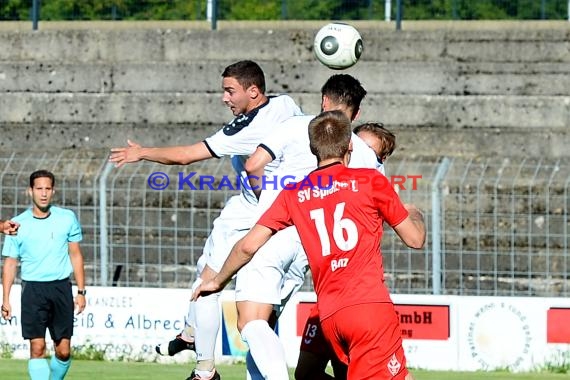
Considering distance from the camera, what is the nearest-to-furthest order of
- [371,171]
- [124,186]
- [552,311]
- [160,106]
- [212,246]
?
[371,171]
[212,246]
[552,311]
[124,186]
[160,106]

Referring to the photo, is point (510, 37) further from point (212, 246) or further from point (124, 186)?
point (212, 246)

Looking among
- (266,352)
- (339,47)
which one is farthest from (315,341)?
(339,47)

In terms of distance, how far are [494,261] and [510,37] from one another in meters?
5.36

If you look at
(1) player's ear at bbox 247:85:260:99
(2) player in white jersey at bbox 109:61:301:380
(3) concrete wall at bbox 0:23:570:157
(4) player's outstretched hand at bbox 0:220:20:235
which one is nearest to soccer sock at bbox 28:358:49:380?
(4) player's outstretched hand at bbox 0:220:20:235

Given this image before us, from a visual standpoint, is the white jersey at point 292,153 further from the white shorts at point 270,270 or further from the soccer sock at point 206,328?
the soccer sock at point 206,328

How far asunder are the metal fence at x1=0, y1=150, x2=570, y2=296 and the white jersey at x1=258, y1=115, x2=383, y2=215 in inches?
195

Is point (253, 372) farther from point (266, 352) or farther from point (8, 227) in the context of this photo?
point (8, 227)

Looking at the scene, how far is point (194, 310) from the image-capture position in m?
8.99

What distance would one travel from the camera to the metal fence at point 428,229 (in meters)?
13.3

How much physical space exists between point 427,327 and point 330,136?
6.22m

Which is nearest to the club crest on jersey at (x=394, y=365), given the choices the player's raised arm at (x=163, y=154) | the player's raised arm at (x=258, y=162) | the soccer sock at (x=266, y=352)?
the soccer sock at (x=266, y=352)

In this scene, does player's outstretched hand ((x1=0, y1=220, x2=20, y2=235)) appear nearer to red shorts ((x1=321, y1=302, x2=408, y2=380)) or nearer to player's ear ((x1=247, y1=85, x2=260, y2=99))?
player's ear ((x1=247, y1=85, x2=260, y2=99))

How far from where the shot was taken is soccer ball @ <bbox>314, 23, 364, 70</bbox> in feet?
34.6

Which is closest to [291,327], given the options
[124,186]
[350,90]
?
[124,186]
